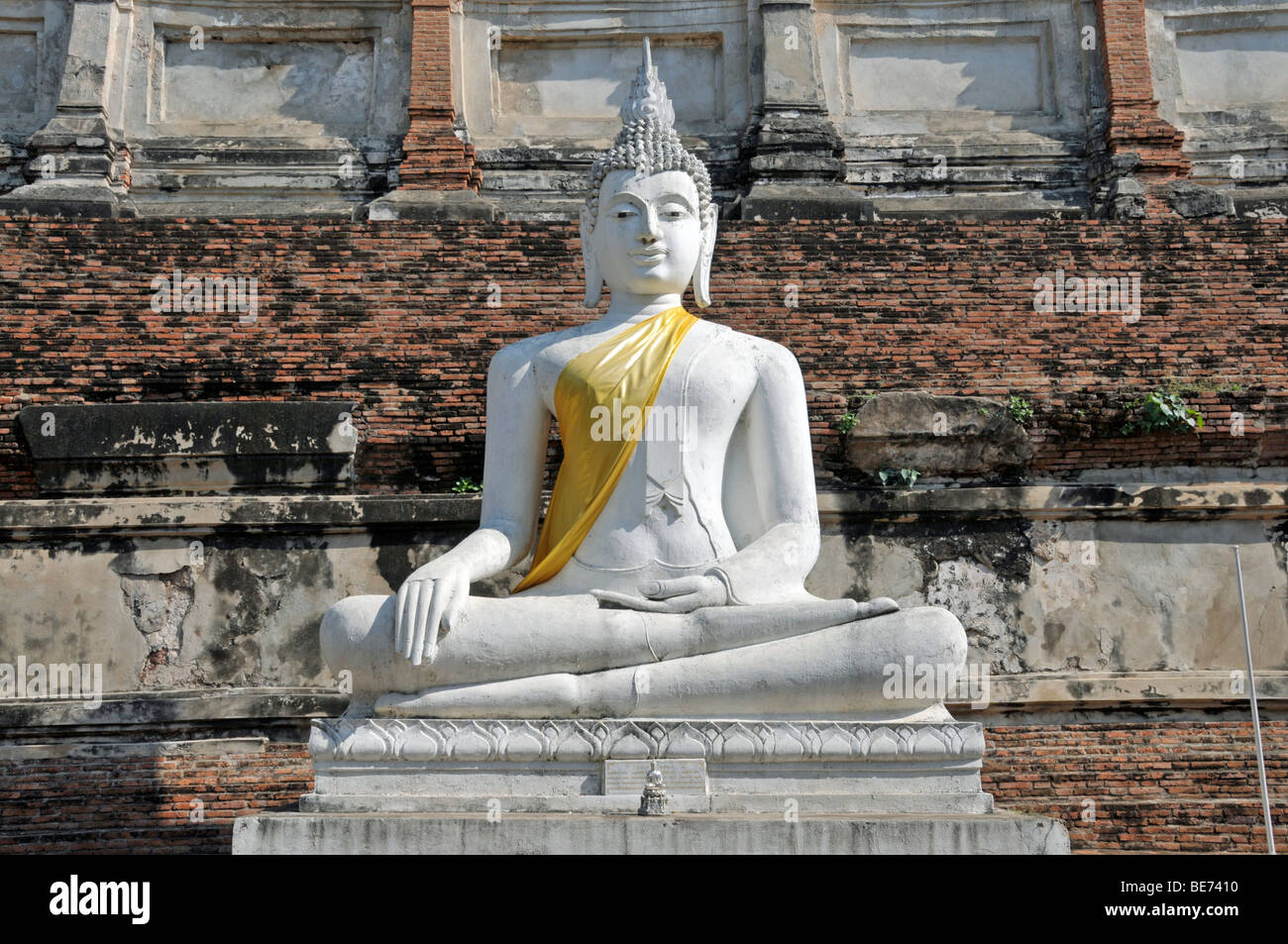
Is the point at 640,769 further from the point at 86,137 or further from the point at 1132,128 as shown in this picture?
the point at 1132,128

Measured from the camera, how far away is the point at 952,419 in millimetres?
9062

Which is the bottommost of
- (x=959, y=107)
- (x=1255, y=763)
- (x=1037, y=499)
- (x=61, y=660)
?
(x=1255, y=763)

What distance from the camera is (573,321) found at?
10.4 metres

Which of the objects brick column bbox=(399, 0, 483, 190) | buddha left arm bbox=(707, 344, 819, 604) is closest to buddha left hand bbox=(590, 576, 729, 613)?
buddha left arm bbox=(707, 344, 819, 604)

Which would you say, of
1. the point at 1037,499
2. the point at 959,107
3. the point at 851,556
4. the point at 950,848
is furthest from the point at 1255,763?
the point at 959,107

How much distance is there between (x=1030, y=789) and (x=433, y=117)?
9.30m

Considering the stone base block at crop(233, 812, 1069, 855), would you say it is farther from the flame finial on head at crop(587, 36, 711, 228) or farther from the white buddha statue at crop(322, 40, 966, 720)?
the flame finial on head at crop(587, 36, 711, 228)

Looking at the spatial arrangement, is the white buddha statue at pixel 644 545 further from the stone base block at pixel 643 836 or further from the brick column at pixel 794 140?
the brick column at pixel 794 140

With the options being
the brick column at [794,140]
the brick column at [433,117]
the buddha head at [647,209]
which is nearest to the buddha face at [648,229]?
the buddha head at [647,209]

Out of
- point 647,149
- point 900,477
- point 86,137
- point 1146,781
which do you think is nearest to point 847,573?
point 900,477

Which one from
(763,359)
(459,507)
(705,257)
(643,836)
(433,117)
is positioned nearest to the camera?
(643,836)

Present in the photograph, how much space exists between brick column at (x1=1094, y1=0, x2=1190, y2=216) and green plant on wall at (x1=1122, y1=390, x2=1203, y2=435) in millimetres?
5148
